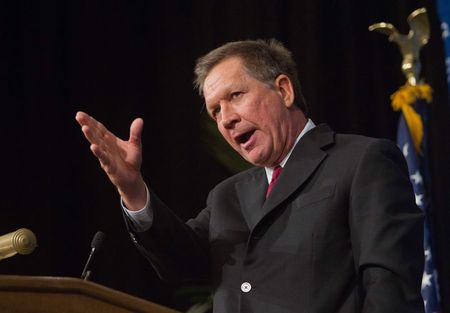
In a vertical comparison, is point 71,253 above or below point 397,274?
below

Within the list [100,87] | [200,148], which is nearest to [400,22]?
[200,148]

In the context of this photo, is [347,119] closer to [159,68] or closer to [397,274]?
[159,68]

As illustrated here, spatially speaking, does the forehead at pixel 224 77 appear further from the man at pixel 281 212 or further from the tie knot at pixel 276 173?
the tie knot at pixel 276 173

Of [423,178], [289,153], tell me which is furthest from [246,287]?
[423,178]

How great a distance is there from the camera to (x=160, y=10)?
455 cm

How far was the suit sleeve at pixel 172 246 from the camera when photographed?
2.07m

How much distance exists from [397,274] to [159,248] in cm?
68

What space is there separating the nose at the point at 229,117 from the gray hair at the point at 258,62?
0.14 m

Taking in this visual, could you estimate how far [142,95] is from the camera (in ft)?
14.4

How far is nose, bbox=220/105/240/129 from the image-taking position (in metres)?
2.17

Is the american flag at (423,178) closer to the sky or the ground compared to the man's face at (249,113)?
closer to the ground

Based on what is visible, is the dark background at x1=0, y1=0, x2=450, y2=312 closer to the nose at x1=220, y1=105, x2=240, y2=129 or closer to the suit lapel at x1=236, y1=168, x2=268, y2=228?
the suit lapel at x1=236, y1=168, x2=268, y2=228

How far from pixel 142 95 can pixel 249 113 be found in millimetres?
2305

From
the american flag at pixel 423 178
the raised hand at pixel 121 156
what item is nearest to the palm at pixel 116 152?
the raised hand at pixel 121 156
